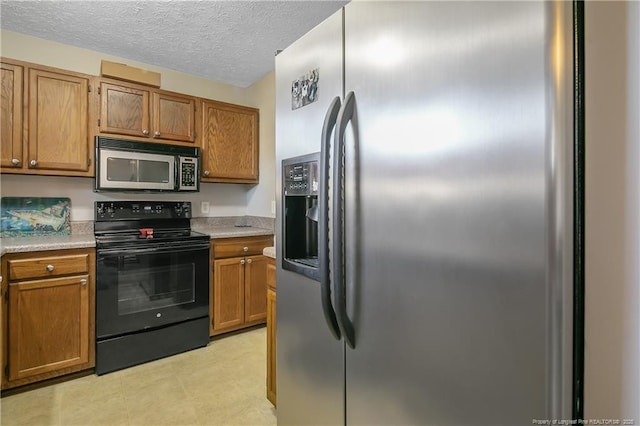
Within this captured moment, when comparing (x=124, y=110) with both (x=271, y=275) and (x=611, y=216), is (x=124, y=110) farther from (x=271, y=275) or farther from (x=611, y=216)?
(x=611, y=216)

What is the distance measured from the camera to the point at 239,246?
285cm

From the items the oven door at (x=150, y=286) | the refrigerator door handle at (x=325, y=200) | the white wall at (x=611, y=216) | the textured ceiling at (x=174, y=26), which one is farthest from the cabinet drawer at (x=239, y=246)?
the white wall at (x=611, y=216)

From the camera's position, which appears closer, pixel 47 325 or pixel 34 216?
pixel 47 325

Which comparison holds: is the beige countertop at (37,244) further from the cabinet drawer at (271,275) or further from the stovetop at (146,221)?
the cabinet drawer at (271,275)

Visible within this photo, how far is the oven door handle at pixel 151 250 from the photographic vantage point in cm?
223

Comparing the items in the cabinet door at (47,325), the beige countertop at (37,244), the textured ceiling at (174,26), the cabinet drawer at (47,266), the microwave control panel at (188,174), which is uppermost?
the textured ceiling at (174,26)

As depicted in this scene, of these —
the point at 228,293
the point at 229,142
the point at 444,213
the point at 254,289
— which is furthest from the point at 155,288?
the point at 444,213

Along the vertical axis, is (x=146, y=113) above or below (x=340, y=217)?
above

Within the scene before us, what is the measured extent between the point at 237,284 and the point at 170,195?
106cm

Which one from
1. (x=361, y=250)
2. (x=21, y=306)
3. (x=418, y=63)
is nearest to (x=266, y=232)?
(x=21, y=306)

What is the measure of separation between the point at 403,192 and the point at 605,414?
0.56 meters

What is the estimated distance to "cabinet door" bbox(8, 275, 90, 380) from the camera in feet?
6.45

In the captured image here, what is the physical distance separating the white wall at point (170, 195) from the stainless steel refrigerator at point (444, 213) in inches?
85.6

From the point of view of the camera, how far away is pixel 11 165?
2176 mm
